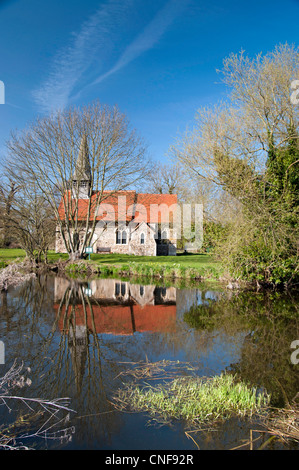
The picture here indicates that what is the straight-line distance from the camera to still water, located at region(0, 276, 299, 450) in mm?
3756

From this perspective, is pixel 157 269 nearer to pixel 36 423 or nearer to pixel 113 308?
pixel 113 308

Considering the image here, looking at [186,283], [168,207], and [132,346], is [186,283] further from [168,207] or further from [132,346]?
[168,207]

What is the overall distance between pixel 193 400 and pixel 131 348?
256 cm

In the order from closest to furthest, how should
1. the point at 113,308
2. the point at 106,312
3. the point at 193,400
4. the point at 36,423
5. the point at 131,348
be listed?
the point at 36,423 → the point at 193,400 → the point at 131,348 → the point at 106,312 → the point at 113,308

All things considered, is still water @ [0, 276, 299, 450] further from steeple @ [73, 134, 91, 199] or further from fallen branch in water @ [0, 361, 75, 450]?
steeple @ [73, 134, 91, 199]

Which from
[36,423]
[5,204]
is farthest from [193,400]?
[5,204]

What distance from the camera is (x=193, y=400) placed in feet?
14.6

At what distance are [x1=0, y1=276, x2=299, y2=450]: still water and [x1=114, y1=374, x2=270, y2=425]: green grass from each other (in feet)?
0.60

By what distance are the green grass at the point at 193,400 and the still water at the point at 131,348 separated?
18 cm

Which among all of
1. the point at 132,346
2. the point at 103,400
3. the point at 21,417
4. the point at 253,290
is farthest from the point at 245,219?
the point at 21,417

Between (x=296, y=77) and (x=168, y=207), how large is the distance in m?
21.0

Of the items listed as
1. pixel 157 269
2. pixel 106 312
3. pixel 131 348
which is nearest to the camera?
pixel 131 348

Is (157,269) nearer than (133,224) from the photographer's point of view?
Yes

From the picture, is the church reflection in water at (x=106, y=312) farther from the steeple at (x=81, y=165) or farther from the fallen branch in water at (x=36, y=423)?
the steeple at (x=81, y=165)
